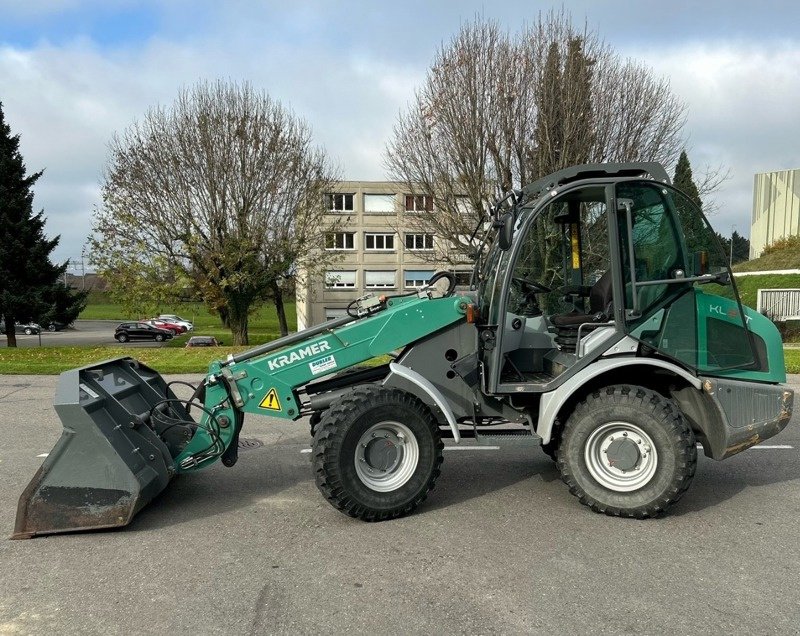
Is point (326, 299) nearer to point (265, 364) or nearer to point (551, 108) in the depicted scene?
point (551, 108)

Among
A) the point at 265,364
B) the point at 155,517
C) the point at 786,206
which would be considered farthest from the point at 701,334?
the point at 786,206

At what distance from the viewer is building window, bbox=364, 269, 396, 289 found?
54.2 meters

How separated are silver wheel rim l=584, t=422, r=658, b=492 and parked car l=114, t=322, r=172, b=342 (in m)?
43.2

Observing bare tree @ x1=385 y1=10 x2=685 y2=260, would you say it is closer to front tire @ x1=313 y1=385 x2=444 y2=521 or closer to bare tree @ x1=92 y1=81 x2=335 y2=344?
bare tree @ x1=92 y1=81 x2=335 y2=344

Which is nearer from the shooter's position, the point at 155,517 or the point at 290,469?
the point at 155,517

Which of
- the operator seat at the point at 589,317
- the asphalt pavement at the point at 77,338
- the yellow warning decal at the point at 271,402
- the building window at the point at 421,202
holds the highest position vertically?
the building window at the point at 421,202

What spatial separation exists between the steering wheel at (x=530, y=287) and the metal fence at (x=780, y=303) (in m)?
22.6

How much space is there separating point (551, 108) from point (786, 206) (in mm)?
34219

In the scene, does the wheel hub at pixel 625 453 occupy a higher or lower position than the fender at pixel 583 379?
lower

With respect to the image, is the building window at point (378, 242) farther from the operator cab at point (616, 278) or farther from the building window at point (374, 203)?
the operator cab at point (616, 278)

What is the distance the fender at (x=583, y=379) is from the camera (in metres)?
4.58

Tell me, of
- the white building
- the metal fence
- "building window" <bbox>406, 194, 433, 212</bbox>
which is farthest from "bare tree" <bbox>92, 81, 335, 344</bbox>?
the white building

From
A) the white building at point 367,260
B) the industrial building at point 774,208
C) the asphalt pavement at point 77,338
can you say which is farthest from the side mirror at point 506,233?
the white building at point 367,260

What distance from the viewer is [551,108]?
716 inches
